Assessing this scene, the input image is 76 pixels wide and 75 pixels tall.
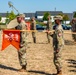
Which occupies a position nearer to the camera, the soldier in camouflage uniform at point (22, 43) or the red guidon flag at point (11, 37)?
the soldier in camouflage uniform at point (22, 43)

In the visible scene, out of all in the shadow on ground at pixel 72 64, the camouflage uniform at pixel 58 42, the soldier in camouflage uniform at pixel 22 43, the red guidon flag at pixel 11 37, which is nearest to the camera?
the camouflage uniform at pixel 58 42

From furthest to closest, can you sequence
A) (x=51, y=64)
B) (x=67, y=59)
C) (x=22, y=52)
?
(x=67, y=59) < (x=51, y=64) < (x=22, y=52)

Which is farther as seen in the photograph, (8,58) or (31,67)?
(8,58)

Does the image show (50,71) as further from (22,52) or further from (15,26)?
(15,26)

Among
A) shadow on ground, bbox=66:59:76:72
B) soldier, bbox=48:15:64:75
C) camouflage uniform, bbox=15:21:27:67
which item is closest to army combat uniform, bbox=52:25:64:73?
soldier, bbox=48:15:64:75

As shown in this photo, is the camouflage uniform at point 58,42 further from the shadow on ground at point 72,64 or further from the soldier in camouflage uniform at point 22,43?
the shadow on ground at point 72,64

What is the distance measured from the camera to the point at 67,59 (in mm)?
13406

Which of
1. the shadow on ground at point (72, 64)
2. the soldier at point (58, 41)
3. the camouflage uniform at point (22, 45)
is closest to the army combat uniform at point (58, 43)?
the soldier at point (58, 41)

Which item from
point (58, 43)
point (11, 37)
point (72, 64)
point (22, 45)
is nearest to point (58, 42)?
point (58, 43)

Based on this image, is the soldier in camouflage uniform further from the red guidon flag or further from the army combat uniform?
the army combat uniform

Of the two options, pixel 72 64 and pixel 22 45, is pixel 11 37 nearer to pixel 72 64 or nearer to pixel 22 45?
pixel 22 45

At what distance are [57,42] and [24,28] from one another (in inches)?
54.9

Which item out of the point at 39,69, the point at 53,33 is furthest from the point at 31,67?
the point at 53,33

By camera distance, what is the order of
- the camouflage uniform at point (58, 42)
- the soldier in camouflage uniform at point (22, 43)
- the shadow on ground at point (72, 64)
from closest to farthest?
the camouflage uniform at point (58, 42), the soldier in camouflage uniform at point (22, 43), the shadow on ground at point (72, 64)
